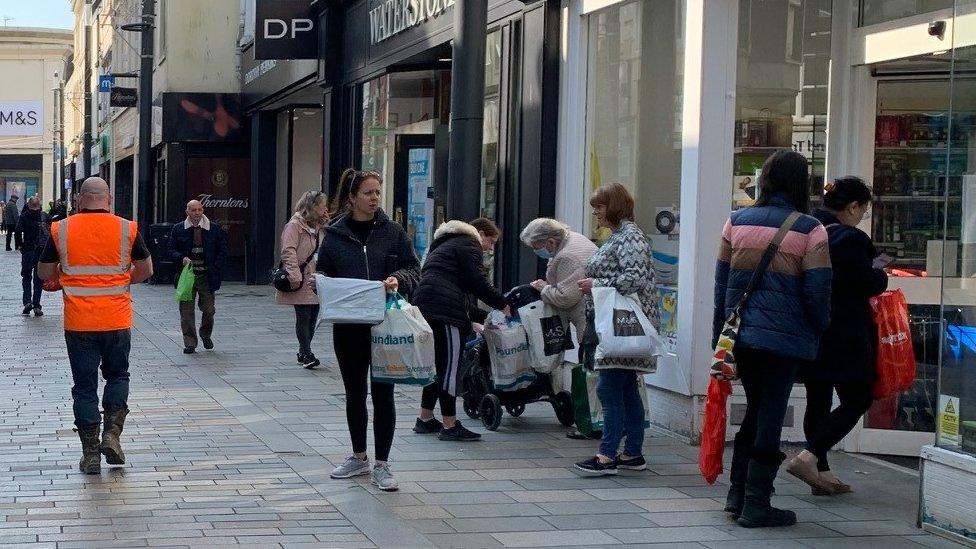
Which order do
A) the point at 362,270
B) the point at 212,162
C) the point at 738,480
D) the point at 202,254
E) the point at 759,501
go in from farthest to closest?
the point at 212,162 → the point at 202,254 → the point at 362,270 → the point at 738,480 → the point at 759,501

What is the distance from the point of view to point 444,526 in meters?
6.39

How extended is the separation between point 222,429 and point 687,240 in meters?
3.27

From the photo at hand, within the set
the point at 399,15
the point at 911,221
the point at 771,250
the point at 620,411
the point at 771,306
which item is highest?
the point at 399,15

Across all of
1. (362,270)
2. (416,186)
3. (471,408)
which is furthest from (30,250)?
(362,270)

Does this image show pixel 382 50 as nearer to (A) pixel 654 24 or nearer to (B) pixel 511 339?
(A) pixel 654 24

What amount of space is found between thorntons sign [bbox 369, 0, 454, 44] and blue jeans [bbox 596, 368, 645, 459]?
6592 mm

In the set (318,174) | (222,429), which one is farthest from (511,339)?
(318,174)

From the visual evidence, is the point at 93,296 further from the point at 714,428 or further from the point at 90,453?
the point at 714,428

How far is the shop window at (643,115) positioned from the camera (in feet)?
31.8

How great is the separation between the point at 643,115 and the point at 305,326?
13.7ft

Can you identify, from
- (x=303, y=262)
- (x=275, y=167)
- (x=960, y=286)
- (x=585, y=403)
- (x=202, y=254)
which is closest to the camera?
(x=960, y=286)

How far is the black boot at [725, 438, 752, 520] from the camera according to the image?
263 inches

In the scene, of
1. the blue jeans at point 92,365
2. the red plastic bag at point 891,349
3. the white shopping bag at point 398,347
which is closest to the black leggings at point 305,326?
the blue jeans at point 92,365

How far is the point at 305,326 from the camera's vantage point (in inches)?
507
